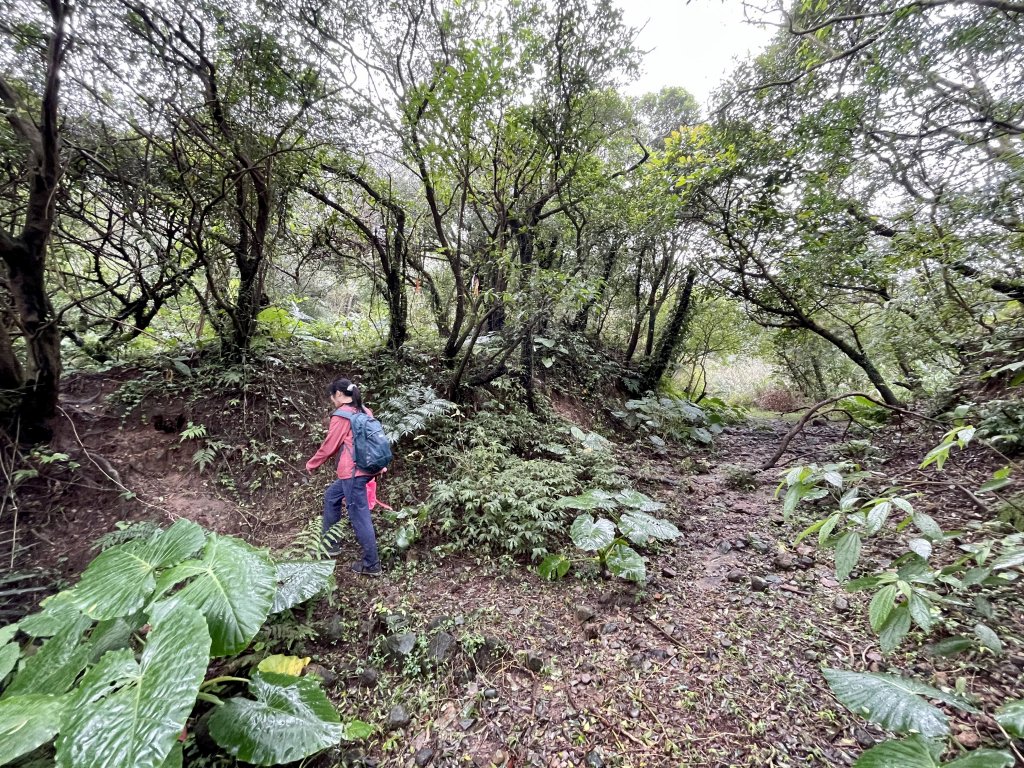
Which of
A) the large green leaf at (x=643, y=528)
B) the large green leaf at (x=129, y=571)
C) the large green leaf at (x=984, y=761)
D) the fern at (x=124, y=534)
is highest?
the large green leaf at (x=129, y=571)

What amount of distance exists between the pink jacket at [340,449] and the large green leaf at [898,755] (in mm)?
3428

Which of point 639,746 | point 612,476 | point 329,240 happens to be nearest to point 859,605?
point 639,746

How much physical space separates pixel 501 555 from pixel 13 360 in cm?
482

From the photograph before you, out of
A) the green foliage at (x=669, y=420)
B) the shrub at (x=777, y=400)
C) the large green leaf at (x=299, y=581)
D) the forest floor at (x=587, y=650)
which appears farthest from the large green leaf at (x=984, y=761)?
the shrub at (x=777, y=400)

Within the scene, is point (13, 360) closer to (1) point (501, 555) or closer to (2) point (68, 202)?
(2) point (68, 202)

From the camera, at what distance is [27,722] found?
1480 millimetres

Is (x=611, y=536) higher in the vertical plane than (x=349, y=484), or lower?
lower

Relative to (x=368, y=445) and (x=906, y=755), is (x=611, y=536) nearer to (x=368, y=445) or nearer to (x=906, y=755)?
(x=906, y=755)

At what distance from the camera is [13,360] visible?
3.50 m

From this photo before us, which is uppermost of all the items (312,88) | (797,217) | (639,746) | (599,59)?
(599,59)

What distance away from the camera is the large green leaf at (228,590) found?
1.73m

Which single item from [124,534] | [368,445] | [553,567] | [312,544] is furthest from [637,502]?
[124,534]

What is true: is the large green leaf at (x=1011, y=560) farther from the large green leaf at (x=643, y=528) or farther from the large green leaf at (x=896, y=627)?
the large green leaf at (x=643, y=528)

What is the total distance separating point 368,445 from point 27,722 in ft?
7.35
